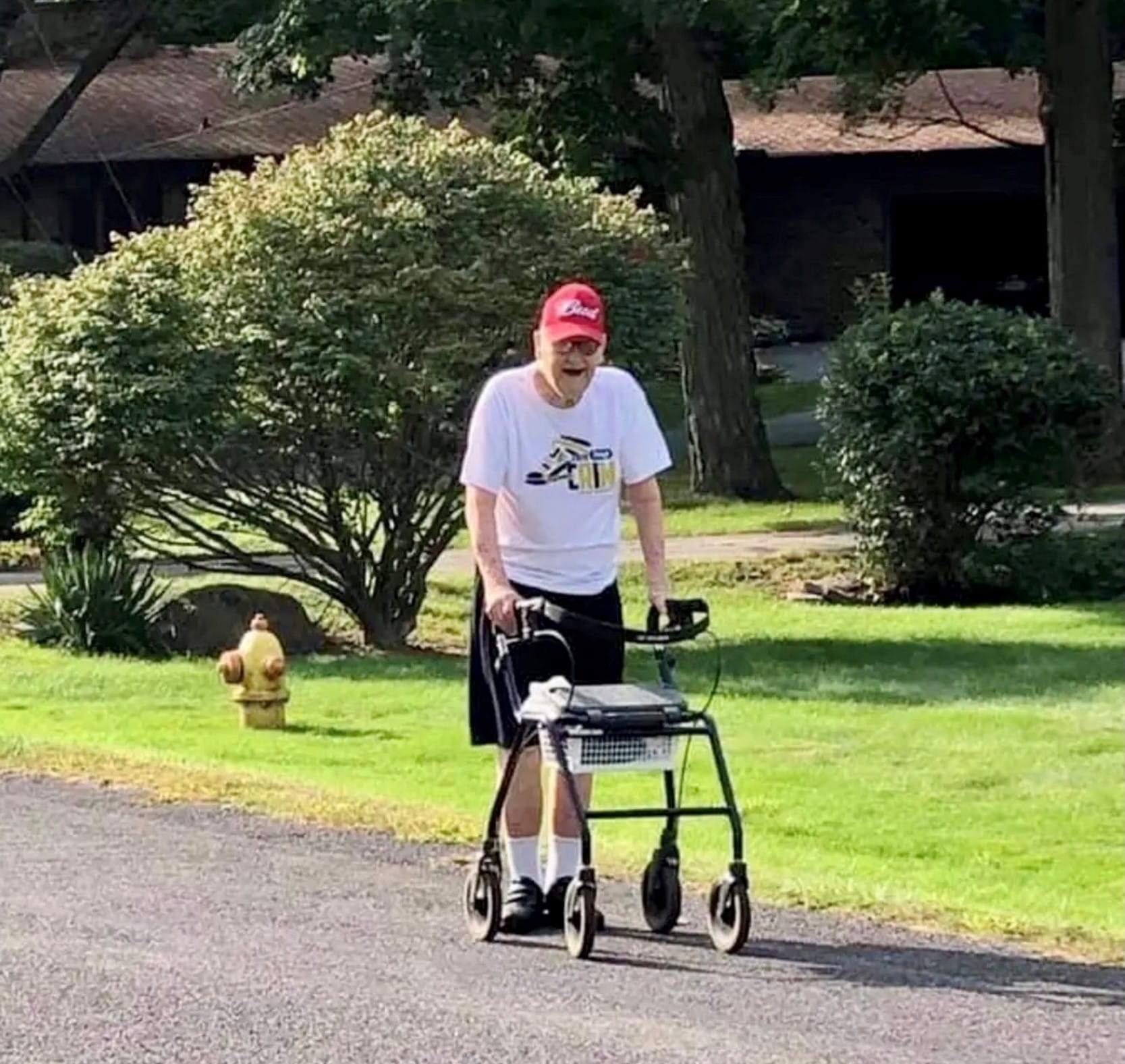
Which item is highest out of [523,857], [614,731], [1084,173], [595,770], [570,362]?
[1084,173]

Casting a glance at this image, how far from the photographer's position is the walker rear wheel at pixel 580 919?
787 centimetres

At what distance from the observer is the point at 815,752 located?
1360 centimetres

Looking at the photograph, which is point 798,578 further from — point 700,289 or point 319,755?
point 319,755

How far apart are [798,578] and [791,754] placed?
910 centimetres

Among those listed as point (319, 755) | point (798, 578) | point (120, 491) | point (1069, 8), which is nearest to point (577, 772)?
point (319, 755)

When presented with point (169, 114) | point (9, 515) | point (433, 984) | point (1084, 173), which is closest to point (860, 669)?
point (433, 984)

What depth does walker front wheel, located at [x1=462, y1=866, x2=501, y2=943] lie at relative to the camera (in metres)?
8.23

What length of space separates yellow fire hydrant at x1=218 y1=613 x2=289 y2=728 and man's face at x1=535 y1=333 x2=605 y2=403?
244 inches

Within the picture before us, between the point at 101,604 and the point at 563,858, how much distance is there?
1036 cm

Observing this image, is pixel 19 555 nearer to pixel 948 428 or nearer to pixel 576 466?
pixel 948 428

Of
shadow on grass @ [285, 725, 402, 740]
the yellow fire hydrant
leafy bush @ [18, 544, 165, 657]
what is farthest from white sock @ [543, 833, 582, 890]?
leafy bush @ [18, 544, 165, 657]

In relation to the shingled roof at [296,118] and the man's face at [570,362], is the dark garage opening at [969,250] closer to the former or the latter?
the shingled roof at [296,118]

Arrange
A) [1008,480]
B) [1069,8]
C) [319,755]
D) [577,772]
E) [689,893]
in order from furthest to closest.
Result: [1069,8], [1008,480], [319,755], [689,893], [577,772]

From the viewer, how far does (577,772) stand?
311 inches
